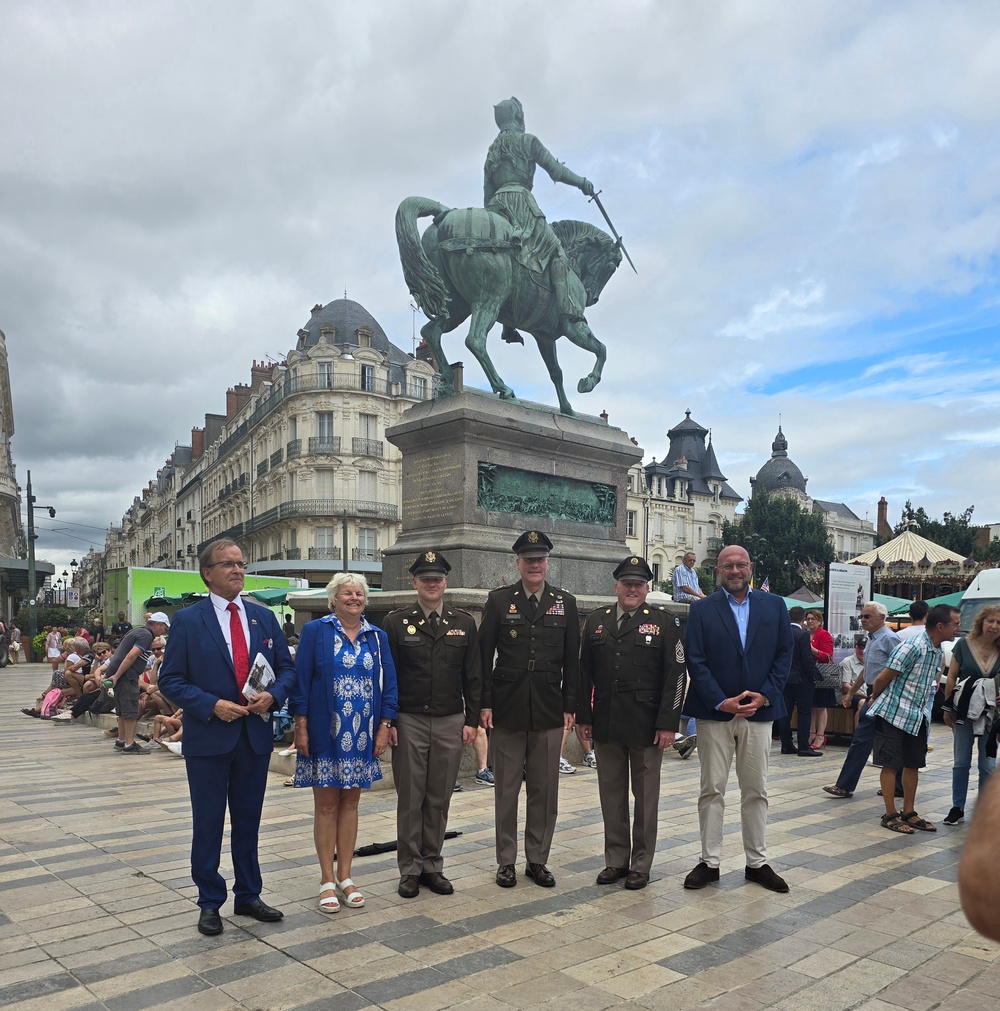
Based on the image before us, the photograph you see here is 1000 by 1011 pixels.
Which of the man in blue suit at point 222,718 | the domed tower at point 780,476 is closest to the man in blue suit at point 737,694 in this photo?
the man in blue suit at point 222,718

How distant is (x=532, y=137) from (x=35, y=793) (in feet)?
31.4

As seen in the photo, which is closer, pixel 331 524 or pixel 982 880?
pixel 982 880

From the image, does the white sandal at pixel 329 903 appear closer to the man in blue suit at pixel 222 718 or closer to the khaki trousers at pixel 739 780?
the man in blue suit at pixel 222 718

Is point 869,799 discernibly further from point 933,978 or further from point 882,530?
point 882,530

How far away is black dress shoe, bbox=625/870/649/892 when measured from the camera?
5.42 m

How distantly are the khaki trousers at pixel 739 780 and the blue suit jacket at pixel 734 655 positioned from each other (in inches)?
3.7

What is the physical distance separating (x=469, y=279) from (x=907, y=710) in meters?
6.98

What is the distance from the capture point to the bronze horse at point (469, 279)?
11.1 m

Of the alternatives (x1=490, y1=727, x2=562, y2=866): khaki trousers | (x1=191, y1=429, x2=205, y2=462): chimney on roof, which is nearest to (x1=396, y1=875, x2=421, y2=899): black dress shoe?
(x1=490, y1=727, x2=562, y2=866): khaki trousers

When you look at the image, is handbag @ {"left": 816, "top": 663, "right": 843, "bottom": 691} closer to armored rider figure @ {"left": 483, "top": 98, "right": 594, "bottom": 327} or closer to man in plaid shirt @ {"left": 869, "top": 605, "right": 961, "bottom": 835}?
man in plaid shirt @ {"left": 869, "top": 605, "right": 961, "bottom": 835}

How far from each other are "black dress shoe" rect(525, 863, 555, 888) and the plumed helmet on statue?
9486 millimetres

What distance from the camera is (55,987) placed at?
387cm

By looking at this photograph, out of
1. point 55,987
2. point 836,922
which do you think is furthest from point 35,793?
point 836,922

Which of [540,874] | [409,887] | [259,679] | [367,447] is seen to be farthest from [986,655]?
[367,447]
